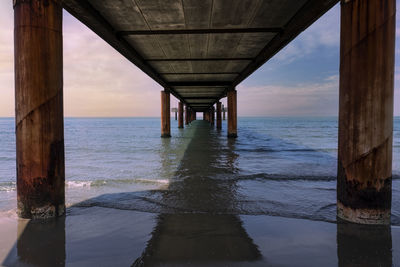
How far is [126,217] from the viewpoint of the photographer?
3213mm

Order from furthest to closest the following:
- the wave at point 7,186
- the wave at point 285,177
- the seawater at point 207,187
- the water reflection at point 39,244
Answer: the wave at point 285,177 < the wave at point 7,186 < the seawater at point 207,187 < the water reflection at point 39,244

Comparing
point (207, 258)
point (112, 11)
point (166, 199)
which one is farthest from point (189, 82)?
point (207, 258)

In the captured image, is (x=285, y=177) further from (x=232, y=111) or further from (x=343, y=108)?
(x=232, y=111)

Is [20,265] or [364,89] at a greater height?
[364,89]

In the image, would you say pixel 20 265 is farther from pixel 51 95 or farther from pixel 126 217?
pixel 51 95

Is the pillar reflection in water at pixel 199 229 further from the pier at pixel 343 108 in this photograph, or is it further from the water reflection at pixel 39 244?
the pier at pixel 343 108

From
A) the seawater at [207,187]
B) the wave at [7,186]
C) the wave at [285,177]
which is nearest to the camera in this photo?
the seawater at [207,187]

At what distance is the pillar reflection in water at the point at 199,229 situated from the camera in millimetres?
2246

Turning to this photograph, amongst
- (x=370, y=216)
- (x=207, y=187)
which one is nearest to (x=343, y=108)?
(x=370, y=216)

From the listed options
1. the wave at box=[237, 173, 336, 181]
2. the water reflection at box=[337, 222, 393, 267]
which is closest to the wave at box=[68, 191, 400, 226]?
the water reflection at box=[337, 222, 393, 267]

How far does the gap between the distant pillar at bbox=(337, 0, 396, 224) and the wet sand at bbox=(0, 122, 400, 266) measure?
0.33 meters

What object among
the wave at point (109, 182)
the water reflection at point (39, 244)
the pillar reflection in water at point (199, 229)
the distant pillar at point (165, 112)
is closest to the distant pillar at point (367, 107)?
the pillar reflection in water at point (199, 229)

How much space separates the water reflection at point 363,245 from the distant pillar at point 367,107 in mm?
161

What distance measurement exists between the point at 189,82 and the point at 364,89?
11.2 meters
